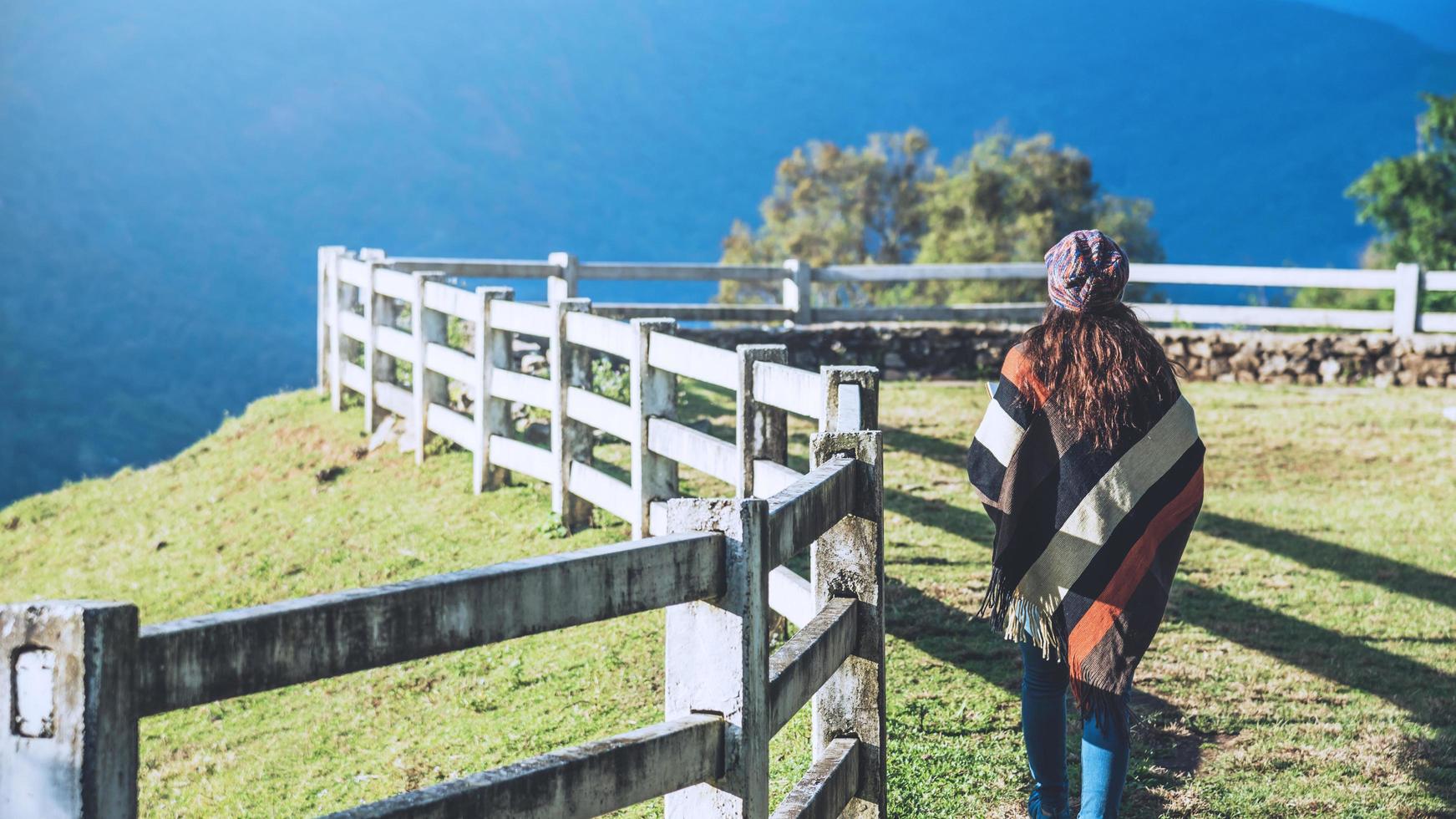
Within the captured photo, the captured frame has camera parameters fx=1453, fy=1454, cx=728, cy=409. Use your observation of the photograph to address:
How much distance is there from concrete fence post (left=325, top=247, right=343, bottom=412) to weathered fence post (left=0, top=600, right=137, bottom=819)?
12.0 metres

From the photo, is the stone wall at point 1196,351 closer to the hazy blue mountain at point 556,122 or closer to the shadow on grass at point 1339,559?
the shadow on grass at point 1339,559

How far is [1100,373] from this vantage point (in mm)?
3668

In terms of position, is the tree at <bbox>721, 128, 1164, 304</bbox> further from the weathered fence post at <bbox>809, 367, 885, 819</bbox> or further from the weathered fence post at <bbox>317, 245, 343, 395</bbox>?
the weathered fence post at <bbox>809, 367, 885, 819</bbox>

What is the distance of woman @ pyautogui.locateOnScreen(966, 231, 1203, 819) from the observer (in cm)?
367

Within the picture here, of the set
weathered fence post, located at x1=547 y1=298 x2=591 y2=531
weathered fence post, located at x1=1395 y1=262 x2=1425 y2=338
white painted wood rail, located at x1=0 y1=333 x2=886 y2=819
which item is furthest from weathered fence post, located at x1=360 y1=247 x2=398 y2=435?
weathered fence post, located at x1=1395 y1=262 x2=1425 y2=338

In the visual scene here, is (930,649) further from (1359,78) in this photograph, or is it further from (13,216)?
(1359,78)

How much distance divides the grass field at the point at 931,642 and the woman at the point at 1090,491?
3.27 ft

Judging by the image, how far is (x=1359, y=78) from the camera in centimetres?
12025

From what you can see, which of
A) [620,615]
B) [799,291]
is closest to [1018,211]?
[799,291]

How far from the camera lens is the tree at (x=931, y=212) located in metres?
37.2

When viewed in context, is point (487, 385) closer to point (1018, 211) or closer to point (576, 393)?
point (576, 393)

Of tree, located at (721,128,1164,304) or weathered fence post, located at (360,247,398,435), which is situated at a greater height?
tree, located at (721,128,1164,304)

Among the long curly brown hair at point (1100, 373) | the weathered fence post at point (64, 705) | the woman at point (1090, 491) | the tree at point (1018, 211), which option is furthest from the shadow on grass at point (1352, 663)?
the tree at point (1018, 211)

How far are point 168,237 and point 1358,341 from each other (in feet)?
314
